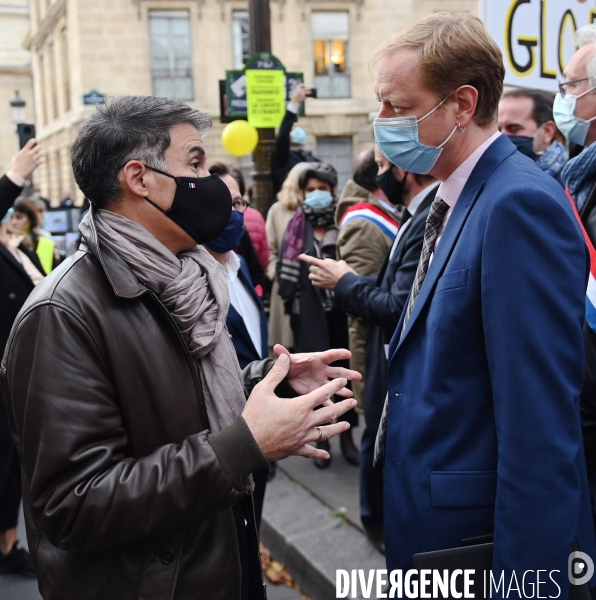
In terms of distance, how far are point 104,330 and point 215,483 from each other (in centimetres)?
44

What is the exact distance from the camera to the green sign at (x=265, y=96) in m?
5.93

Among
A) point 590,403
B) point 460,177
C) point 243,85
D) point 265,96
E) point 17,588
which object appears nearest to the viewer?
point 460,177

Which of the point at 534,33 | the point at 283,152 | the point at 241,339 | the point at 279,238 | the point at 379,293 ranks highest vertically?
the point at 534,33

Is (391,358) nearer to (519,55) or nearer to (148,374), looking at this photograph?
(148,374)

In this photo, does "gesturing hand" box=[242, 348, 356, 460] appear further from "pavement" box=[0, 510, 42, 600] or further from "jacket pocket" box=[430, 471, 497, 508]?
"pavement" box=[0, 510, 42, 600]

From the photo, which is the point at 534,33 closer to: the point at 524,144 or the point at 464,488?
the point at 524,144

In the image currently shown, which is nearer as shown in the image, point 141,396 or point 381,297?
point 141,396

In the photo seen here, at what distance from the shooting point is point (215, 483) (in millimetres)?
1442

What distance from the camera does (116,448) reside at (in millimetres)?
1481

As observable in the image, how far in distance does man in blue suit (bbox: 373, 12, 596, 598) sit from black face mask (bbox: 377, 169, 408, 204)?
1.30 metres

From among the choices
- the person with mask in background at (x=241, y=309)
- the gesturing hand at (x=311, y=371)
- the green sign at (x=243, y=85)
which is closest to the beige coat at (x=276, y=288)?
the person with mask in background at (x=241, y=309)

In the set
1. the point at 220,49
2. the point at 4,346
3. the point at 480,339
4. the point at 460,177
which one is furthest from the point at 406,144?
the point at 220,49

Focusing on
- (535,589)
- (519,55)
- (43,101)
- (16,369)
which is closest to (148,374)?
(16,369)

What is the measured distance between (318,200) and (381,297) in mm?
1817
